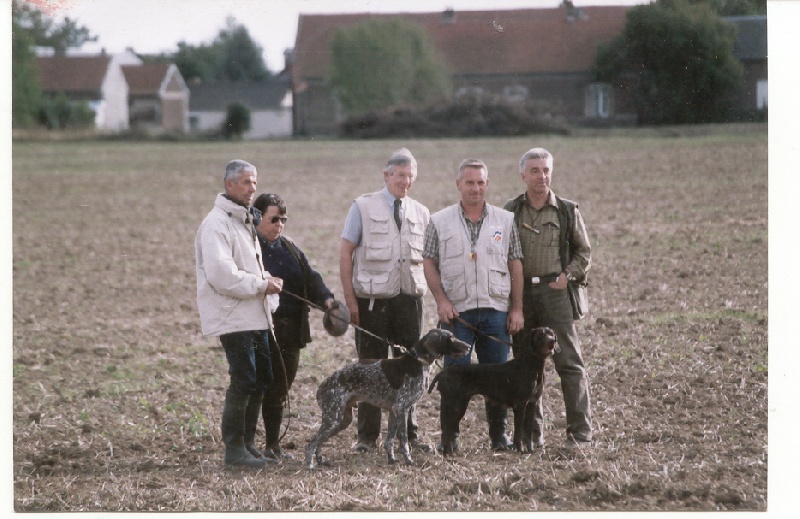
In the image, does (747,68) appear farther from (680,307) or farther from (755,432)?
(755,432)

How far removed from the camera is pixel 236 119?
1164 inches

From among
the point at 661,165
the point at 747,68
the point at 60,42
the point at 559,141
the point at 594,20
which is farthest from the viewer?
the point at 661,165

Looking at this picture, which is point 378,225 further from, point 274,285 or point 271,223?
point 274,285

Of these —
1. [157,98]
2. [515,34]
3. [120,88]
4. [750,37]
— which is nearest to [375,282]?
[750,37]

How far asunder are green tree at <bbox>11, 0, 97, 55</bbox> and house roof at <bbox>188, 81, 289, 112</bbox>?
6.83m

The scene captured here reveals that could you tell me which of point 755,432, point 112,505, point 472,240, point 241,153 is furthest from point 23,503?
point 241,153

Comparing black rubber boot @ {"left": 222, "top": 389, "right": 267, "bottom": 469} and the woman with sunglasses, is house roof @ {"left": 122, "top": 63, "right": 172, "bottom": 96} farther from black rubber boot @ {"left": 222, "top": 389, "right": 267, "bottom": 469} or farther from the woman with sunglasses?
black rubber boot @ {"left": 222, "top": 389, "right": 267, "bottom": 469}

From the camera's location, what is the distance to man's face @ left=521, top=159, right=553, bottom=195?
7133mm

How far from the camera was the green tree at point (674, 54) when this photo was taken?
1123cm

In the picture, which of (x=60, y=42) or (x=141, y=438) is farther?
(x=60, y=42)

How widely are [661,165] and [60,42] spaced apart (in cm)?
1611

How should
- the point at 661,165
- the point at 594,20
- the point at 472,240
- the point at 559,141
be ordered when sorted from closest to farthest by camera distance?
the point at 472,240
the point at 594,20
the point at 559,141
the point at 661,165

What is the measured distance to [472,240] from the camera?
23.3 feet

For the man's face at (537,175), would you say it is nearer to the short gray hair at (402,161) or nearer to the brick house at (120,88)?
the short gray hair at (402,161)
